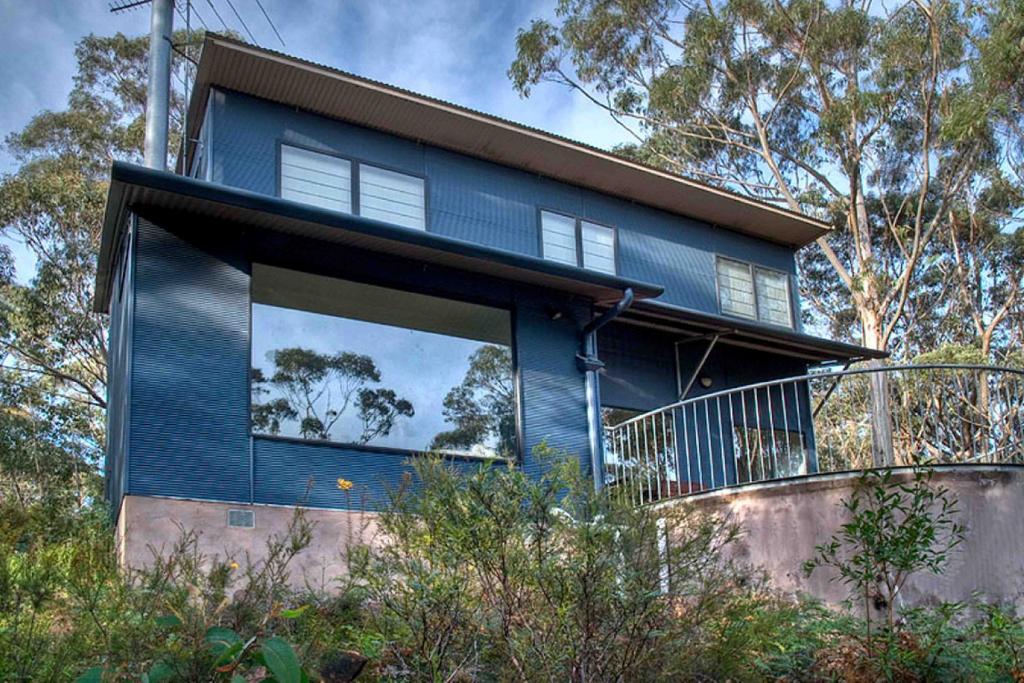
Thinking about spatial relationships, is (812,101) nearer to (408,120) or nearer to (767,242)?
(767,242)

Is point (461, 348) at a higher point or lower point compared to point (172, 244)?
lower

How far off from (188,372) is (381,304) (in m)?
2.15

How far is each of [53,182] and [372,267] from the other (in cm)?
1382

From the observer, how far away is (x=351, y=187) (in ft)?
40.9

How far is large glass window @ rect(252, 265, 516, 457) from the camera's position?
10203mm

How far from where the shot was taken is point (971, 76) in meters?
21.0

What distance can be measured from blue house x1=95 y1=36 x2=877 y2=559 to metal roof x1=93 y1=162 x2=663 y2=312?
3cm

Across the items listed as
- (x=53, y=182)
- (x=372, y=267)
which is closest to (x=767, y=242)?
(x=372, y=267)

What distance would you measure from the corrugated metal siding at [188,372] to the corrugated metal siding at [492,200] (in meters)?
1.88

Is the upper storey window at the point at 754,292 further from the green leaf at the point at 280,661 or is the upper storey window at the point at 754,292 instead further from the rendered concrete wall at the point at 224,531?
the green leaf at the point at 280,661

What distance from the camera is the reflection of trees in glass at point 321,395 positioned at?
10.1 meters

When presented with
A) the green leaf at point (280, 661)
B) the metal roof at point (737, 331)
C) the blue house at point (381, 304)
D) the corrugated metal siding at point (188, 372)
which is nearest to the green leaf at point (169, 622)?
the green leaf at point (280, 661)

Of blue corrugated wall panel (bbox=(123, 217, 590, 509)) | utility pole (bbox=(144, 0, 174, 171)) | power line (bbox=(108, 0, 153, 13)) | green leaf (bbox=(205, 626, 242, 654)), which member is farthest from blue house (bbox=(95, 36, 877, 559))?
power line (bbox=(108, 0, 153, 13))

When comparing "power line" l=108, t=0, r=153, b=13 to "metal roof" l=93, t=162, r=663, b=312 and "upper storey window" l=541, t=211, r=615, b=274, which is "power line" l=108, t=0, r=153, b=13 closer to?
"metal roof" l=93, t=162, r=663, b=312
